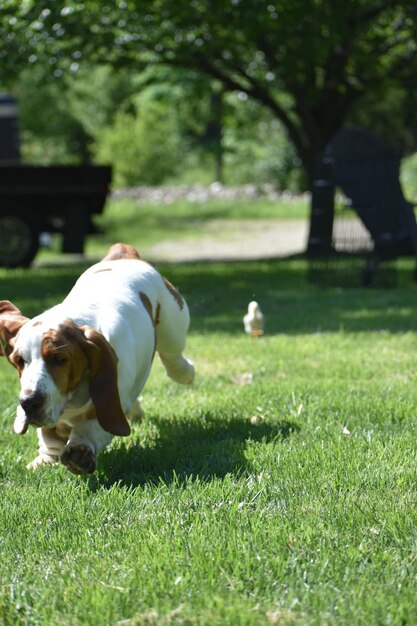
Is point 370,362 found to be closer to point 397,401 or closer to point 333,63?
point 397,401

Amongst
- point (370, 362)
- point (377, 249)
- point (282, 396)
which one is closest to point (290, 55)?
point (377, 249)

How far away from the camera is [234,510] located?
371cm

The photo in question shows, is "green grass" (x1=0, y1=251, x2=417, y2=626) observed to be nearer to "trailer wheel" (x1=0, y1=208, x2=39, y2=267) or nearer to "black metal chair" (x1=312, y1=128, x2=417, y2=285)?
"black metal chair" (x1=312, y1=128, x2=417, y2=285)

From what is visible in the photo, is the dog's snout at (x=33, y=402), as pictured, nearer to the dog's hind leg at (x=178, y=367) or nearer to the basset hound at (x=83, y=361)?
the basset hound at (x=83, y=361)

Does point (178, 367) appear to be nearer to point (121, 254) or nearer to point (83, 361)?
point (121, 254)

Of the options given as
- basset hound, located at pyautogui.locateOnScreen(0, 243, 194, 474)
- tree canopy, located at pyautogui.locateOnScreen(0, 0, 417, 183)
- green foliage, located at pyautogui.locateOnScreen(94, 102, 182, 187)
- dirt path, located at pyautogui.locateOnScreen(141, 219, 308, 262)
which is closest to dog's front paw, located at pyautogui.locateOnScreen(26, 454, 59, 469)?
basset hound, located at pyautogui.locateOnScreen(0, 243, 194, 474)

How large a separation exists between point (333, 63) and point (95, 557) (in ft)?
52.2

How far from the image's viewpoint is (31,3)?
15.0 meters

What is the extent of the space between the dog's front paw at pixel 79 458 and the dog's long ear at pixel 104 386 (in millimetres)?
127

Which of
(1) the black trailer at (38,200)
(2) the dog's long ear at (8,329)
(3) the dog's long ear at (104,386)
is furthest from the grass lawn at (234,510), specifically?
(1) the black trailer at (38,200)

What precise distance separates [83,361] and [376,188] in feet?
28.9

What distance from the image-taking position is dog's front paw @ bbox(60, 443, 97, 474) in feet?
13.7

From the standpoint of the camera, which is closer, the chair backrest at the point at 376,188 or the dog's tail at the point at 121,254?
the dog's tail at the point at 121,254

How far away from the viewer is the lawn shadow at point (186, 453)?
14.1 ft
